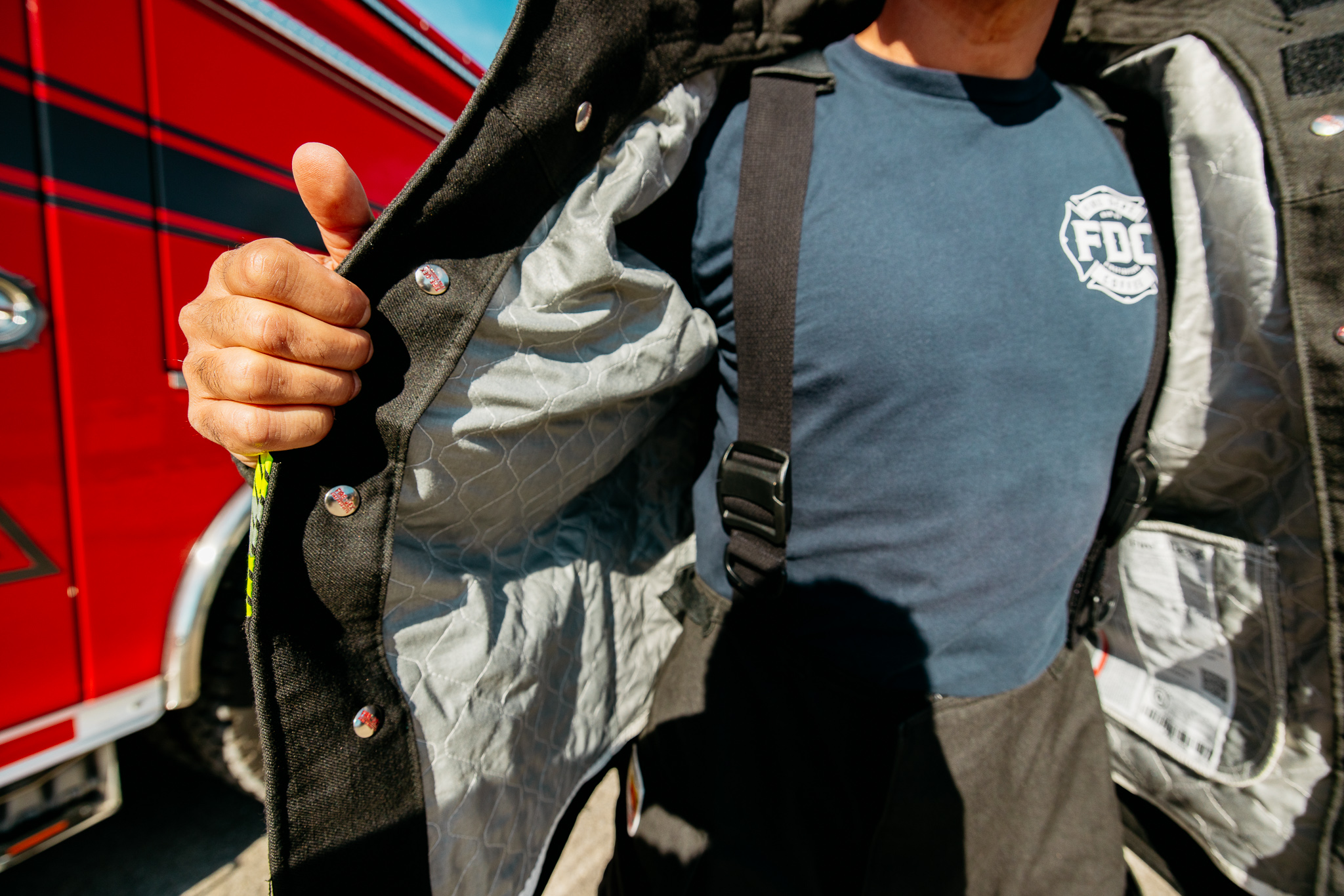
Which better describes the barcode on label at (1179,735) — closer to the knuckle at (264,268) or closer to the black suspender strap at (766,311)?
the black suspender strap at (766,311)

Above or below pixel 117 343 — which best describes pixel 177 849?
below

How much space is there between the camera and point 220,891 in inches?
57.5

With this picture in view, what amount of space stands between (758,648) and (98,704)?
132cm

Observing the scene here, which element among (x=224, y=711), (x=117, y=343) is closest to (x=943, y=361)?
(x=117, y=343)

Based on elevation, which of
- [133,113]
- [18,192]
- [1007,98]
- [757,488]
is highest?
[133,113]

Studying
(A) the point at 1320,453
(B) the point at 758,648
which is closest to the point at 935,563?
(B) the point at 758,648

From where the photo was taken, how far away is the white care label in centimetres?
104

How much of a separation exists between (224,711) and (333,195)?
1503 millimetres

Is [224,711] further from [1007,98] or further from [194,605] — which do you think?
[1007,98]

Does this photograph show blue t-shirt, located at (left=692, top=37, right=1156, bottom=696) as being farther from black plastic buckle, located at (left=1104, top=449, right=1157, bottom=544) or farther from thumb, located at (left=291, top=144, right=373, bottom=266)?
thumb, located at (left=291, top=144, right=373, bottom=266)

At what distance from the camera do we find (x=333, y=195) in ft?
1.71

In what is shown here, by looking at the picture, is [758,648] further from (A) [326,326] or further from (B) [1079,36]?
(B) [1079,36]

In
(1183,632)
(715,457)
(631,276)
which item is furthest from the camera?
(1183,632)

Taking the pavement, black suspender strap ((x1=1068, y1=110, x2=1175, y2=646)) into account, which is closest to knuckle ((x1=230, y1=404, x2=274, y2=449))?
black suspender strap ((x1=1068, y1=110, x2=1175, y2=646))
